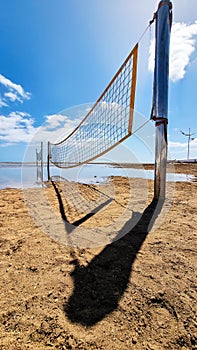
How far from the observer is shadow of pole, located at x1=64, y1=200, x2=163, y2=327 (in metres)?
1.00

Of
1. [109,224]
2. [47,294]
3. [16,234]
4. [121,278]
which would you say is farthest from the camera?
[109,224]

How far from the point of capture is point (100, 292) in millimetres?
1146

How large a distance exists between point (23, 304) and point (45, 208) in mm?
2078

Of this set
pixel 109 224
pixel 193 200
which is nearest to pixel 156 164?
pixel 193 200

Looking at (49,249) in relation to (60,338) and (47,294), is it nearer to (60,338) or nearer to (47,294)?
(47,294)

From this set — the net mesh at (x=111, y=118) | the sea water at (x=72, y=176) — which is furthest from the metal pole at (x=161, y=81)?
the sea water at (x=72, y=176)

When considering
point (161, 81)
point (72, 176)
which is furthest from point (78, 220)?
point (72, 176)

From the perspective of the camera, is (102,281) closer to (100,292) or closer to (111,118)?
(100,292)

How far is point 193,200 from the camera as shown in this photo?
137 inches

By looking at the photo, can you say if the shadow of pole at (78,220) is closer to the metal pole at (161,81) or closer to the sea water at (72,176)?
the metal pole at (161,81)

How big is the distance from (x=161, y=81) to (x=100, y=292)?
130 inches

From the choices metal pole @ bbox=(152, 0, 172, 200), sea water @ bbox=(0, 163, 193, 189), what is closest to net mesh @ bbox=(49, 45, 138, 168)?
metal pole @ bbox=(152, 0, 172, 200)

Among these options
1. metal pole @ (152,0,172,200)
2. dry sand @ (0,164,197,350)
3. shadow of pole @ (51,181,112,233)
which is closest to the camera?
dry sand @ (0,164,197,350)

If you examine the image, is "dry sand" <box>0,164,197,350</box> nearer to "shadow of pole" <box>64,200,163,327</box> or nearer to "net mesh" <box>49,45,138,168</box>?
"shadow of pole" <box>64,200,163,327</box>
